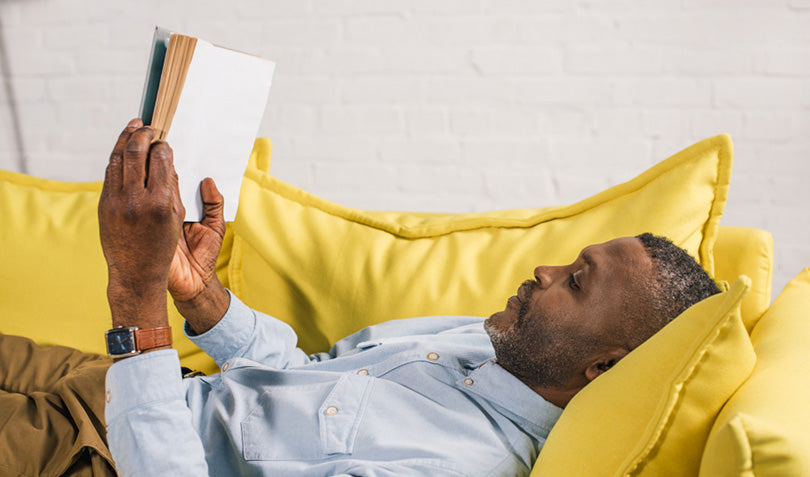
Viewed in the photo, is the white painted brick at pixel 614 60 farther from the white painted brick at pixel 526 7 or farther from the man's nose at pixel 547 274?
the man's nose at pixel 547 274

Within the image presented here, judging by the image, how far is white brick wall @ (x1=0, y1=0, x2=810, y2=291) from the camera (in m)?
1.68

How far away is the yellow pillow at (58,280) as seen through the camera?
129 centimetres

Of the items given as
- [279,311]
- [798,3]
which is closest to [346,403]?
[279,311]

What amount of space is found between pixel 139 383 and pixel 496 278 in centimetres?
62

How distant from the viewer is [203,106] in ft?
2.74

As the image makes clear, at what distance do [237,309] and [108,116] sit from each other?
1288 millimetres

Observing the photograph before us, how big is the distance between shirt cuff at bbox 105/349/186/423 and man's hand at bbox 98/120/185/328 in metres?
0.05

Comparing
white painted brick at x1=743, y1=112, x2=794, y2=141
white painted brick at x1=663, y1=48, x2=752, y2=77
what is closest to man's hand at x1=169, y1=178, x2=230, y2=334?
white painted brick at x1=663, y1=48, x2=752, y2=77

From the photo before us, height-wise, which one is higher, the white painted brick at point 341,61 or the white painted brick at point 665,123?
the white painted brick at point 341,61

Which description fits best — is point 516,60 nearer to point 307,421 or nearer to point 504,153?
point 504,153

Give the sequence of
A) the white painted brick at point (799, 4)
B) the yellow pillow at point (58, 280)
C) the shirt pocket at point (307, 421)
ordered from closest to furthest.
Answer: the shirt pocket at point (307, 421) → the yellow pillow at point (58, 280) → the white painted brick at point (799, 4)

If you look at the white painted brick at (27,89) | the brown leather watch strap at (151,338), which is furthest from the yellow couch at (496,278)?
the white painted brick at (27,89)

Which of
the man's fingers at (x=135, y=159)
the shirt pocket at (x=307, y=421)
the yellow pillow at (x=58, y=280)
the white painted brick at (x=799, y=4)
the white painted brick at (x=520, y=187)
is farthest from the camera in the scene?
the white painted brick at (x=520, y=187)

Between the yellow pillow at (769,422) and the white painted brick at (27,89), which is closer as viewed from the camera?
the yellow pillow at (769,422)
